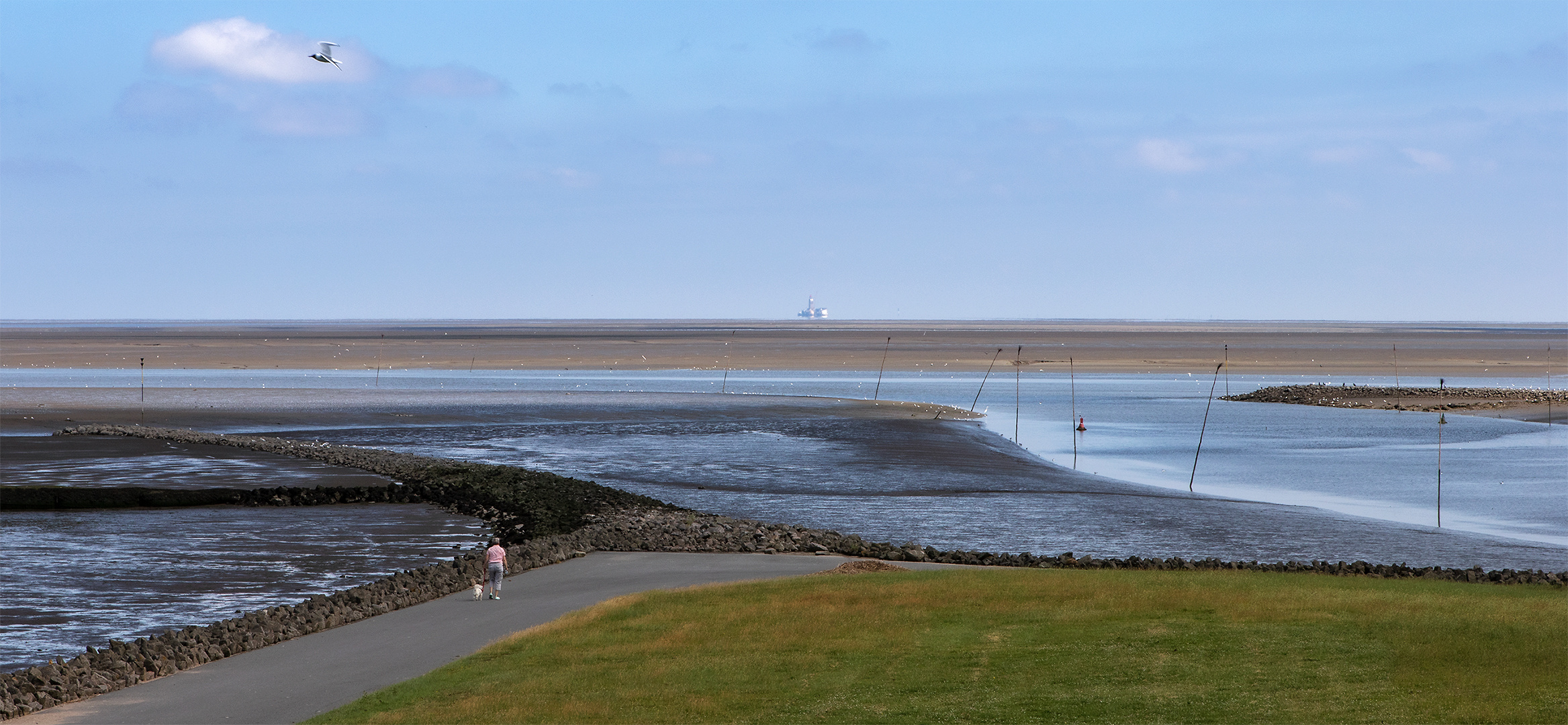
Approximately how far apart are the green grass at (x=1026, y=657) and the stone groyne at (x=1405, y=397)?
6272cm

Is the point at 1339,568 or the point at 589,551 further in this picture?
the point at 589,551

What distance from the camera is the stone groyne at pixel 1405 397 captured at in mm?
82188

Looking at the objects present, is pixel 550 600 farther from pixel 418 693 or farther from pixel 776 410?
pixel 776 410

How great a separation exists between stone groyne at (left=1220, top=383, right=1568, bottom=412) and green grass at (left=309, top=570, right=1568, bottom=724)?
62715 mm

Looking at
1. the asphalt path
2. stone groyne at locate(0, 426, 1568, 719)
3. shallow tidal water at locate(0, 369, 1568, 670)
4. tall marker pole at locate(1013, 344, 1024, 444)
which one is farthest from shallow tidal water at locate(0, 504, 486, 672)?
tall marker pole at locate(1013, 344, 1024, 444)

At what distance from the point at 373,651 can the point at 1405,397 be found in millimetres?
84246

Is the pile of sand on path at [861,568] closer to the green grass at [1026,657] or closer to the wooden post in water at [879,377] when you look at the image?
→ the green grass at [1026,657]

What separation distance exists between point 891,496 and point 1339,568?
56.2ft

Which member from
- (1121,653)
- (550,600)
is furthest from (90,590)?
(1121,653)

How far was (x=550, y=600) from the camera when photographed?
81.3 feet

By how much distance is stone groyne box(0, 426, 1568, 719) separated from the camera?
761 inches

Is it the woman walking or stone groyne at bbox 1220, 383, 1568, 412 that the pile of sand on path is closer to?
the woman walking

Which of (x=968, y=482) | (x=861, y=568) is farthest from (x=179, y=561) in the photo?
(x=968, y=482)

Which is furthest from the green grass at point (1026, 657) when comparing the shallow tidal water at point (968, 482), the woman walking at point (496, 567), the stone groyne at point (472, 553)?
the shallow tidal water at point (968, 482)
